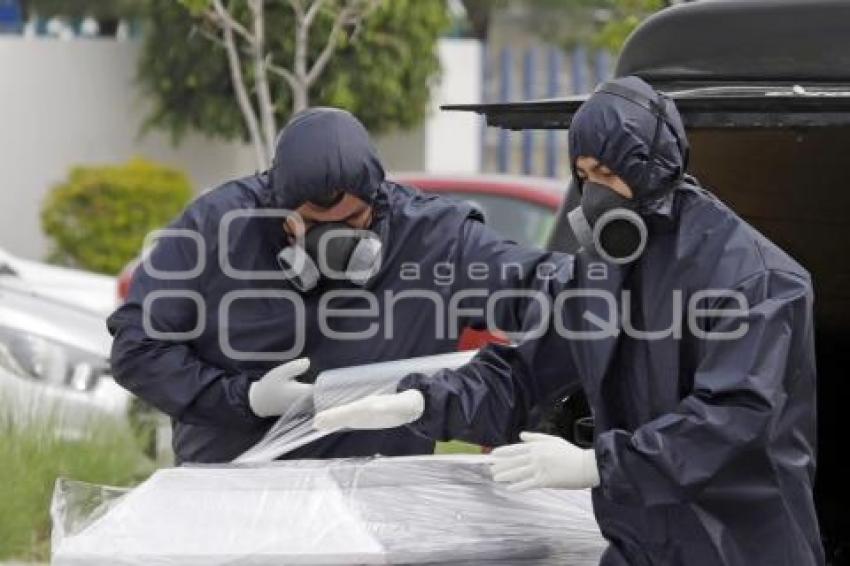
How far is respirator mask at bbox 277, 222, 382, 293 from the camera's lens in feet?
14.6

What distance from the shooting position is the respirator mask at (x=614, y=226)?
11.8 feet

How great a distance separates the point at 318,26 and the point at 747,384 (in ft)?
44.0

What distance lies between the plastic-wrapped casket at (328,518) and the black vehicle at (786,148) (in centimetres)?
61

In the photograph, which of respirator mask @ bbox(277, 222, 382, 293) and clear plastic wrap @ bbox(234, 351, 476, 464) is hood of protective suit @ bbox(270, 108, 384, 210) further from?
clear plastic wrap @ bbox(234, 351, 476, 464)

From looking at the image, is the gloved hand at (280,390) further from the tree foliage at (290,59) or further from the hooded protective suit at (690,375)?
the tree foliage at (290,59)

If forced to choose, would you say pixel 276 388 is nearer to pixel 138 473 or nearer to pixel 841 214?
pixel 841 214

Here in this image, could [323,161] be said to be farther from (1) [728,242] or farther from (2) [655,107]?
(1) [728,242]

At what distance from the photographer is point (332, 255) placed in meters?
4.46

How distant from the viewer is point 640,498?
3.48 metres

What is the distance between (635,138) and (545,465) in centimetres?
57

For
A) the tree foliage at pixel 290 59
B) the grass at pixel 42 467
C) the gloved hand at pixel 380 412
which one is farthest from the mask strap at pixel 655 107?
the tree foliage at pixel 290 59

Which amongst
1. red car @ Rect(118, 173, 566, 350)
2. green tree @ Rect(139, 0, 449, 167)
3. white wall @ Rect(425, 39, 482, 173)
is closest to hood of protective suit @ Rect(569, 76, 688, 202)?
red car @ Rect(118, 173, 566, 350)

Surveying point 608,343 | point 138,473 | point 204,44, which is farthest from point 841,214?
point 204,44

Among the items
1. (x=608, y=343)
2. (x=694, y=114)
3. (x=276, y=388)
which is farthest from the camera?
(x=276, y=388)
